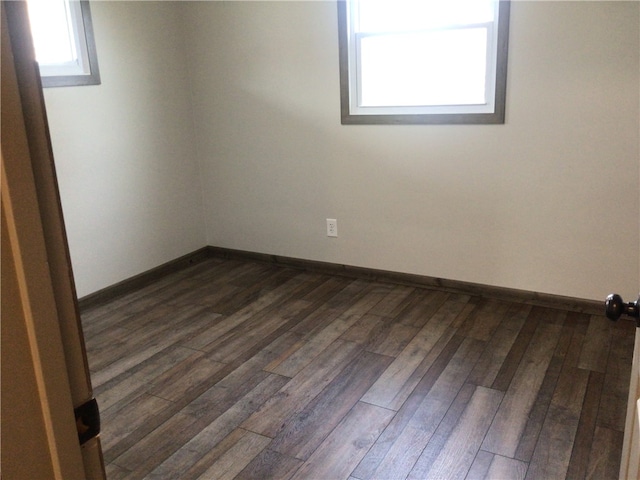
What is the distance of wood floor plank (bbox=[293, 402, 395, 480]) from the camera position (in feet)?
6.15

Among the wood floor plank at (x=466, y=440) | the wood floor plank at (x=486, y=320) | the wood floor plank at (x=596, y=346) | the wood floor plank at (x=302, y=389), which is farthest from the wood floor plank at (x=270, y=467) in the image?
the wood floor plank at (x=596, y=346)

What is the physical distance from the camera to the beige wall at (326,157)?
2773 mm

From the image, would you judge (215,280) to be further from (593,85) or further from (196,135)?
(593,85)

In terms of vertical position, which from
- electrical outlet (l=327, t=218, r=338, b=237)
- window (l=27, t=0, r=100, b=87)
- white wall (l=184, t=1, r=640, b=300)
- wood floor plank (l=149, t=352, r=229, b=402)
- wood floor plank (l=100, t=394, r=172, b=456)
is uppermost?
window (l=27, t=0, r=100, b=87)

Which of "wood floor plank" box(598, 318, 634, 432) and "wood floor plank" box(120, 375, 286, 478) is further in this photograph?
"wood floor plank" box(598, 318, 634, 432)

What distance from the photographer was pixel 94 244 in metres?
3.36

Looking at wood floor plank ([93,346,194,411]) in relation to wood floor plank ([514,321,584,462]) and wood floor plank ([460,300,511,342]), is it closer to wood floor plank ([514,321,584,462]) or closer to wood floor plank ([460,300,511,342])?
wood floor plank ([460,300,511,342])

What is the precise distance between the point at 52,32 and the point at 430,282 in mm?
2667

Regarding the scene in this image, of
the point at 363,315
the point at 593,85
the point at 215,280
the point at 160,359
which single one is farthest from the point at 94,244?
the point at 593,85

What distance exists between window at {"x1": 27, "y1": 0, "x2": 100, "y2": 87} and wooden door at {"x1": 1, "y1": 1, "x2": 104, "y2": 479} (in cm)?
Answer: 279

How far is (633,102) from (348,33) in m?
1.59

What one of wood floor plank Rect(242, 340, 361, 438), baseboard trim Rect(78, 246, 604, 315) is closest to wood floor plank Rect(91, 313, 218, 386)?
baseboard trim Rect(78, 246, 604, 315)

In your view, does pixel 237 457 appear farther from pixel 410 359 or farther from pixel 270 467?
pixel 410 359

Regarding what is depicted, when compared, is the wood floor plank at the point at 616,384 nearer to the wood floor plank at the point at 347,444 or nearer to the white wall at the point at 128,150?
the wood floor plank at the point at 347,444
